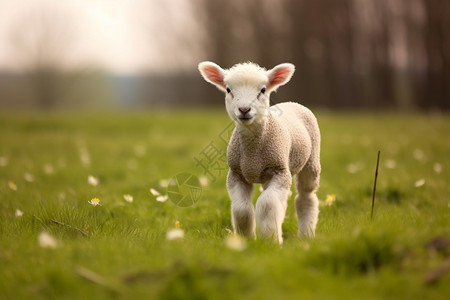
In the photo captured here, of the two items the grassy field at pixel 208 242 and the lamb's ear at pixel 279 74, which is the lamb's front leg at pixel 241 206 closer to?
the grassy field at pixel 208 242

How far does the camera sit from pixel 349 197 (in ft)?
17.7

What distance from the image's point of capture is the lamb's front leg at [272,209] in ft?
11.0

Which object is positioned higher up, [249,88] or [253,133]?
[249,88]

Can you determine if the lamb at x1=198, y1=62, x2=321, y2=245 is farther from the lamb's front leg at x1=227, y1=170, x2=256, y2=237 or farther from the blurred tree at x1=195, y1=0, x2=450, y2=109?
the blurred tree at x1=195, y1=0, x2=450, y2=109

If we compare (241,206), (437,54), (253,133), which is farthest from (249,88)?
(437,54)

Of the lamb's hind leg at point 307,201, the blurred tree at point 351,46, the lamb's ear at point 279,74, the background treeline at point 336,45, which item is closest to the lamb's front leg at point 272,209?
the lamb's hind leg at point 307,201

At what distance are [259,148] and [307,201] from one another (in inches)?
37.9

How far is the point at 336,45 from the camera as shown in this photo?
28.3m

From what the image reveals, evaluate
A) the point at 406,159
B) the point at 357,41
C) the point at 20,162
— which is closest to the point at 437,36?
the point at 357,41

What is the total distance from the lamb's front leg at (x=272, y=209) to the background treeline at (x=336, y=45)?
1629 cm

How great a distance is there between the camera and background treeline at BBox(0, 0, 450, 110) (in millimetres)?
24438

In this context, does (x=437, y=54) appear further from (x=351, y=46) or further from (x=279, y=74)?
(x=279, y=74)

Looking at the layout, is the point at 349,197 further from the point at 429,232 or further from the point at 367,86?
the point at 367,86

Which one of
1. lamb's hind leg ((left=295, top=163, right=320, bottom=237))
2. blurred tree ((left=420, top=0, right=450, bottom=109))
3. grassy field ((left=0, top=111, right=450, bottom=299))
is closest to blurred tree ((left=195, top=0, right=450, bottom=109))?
blurred tree ((left=420, top=0, right=450, bottom=109))
